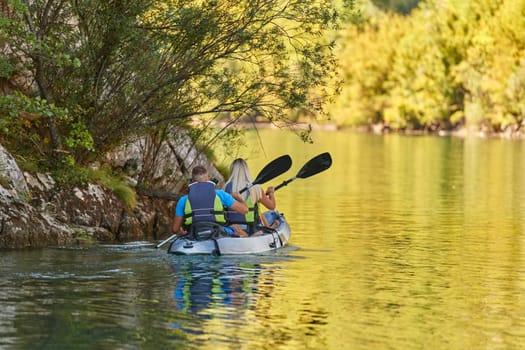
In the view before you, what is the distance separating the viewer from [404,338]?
1378 cm

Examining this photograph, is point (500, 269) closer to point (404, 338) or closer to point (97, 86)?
point (404, 338)

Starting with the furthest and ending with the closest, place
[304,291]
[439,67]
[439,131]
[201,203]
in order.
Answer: [439,131], [439,67], [201,203], [304,291]

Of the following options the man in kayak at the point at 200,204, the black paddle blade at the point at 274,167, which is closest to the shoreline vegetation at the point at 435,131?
the black paddle blade at the point at 274,167

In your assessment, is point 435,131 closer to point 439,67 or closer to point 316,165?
point 439,67

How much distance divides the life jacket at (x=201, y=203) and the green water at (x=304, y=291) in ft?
2.37

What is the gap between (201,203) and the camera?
20.7 metres

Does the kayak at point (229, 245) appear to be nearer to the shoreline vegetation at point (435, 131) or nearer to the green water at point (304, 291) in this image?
the green water at point (304, 291)

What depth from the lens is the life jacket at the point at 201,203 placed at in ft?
67.7

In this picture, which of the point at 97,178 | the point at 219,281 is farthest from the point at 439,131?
the point at 219,281

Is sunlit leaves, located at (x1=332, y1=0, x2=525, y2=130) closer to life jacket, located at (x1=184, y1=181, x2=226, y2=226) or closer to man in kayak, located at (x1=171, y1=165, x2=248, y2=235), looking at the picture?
man in kayak, located at (x1=171, y1=165, x2=248, y2=235)

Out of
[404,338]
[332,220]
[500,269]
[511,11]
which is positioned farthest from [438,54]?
[404,338]

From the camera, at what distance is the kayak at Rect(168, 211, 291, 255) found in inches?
808

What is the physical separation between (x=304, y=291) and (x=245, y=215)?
4977mm

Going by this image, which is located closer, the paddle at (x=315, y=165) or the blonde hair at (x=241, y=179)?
the blonde hair at (x=241, y=179)
